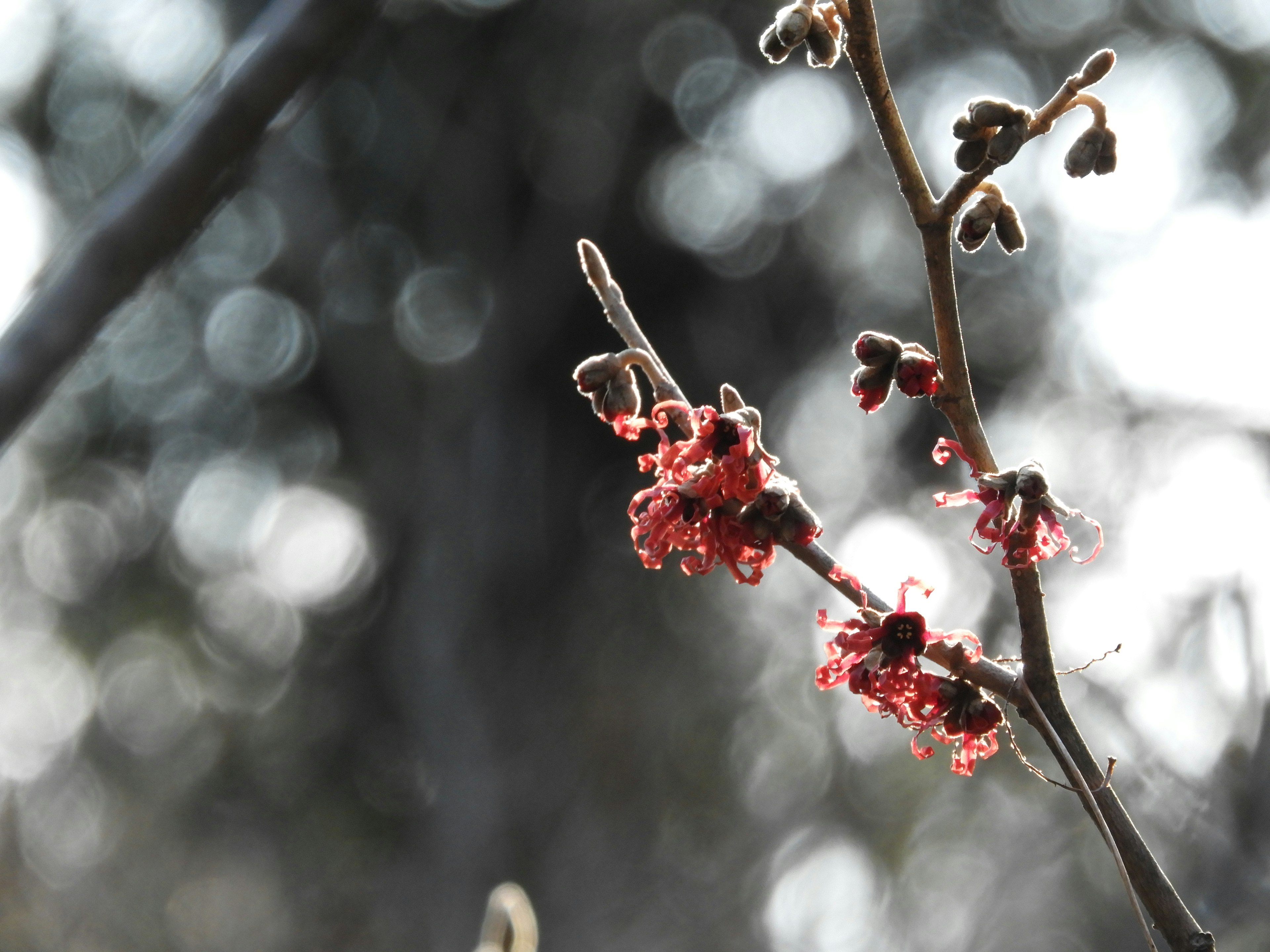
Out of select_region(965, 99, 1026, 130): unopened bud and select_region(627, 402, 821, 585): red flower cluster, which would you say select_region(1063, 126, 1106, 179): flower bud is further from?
select_region(627, 402, 821, 585): red flower cluster

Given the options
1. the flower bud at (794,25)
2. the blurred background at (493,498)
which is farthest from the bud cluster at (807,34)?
the blurred background at (493,498)

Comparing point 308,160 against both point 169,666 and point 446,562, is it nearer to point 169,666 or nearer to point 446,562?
point 446,562

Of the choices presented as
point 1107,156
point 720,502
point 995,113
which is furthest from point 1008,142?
point 720,502

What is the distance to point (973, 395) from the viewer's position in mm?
943

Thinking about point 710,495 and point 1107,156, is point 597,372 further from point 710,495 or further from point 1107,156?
point 1107,156

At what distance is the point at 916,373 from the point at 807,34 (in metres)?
0.49

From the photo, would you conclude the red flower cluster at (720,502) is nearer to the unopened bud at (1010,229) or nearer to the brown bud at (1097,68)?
the unopened bud at (1010,229)

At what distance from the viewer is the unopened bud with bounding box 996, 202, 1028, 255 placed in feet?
3.74

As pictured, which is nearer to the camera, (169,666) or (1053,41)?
(1053,41)

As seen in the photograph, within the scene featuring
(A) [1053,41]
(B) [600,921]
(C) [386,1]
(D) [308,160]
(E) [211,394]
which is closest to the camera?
(C) [386,1]

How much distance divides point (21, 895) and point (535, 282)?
7318 mm

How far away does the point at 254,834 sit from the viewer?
26.7ft

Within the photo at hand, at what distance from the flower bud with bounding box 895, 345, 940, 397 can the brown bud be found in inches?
12.6

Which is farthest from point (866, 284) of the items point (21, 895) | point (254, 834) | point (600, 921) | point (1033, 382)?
point (21, 895)
